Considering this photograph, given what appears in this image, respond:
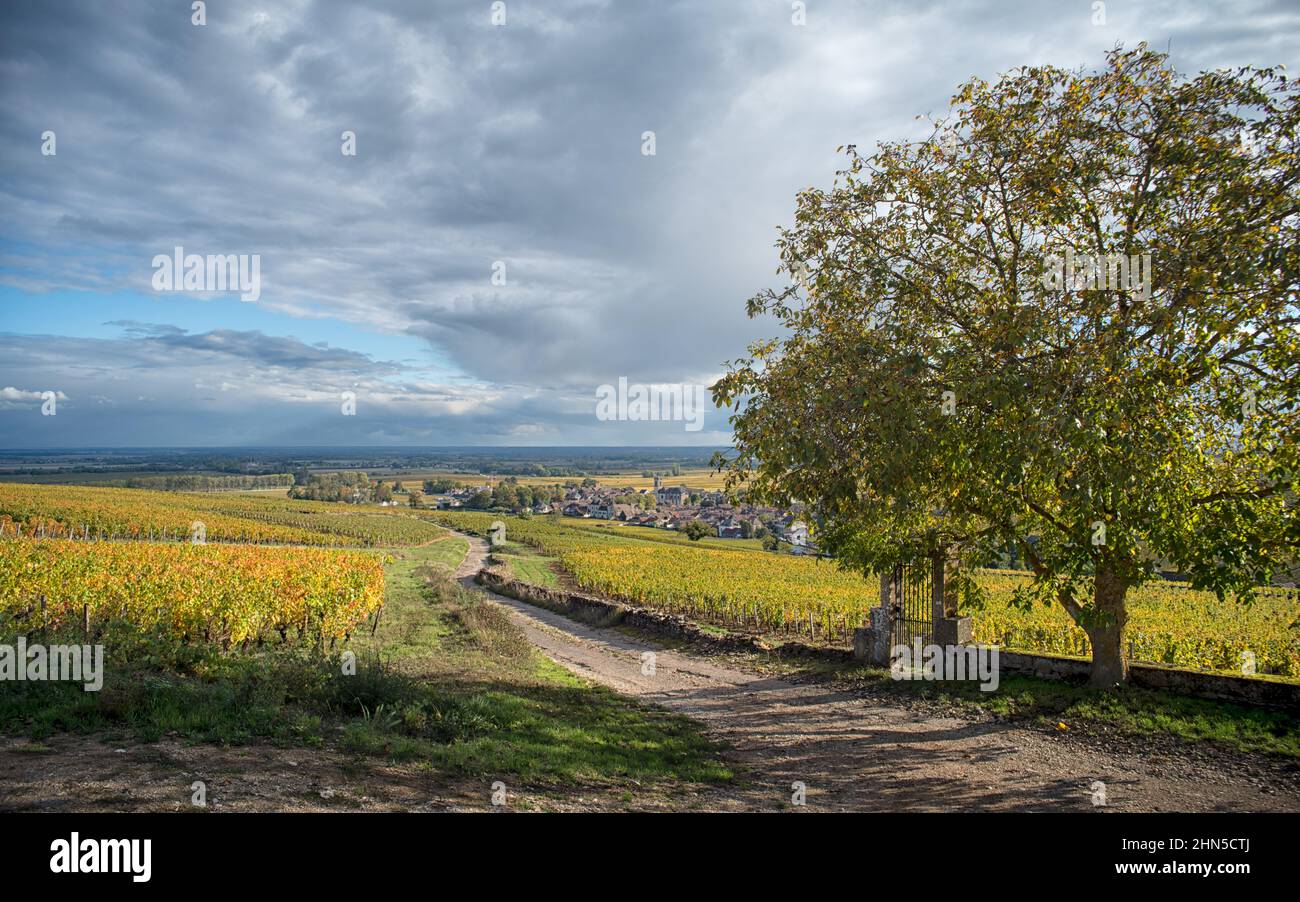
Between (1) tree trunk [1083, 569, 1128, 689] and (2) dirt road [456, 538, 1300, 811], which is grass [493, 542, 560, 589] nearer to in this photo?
(2) dirt road [456, 538, 1300, 811]

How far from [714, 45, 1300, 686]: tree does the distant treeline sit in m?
114

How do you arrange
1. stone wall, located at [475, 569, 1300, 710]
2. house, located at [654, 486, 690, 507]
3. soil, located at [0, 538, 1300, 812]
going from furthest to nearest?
house, located at [654, 486, 690, 507], stone wall, located at [475, 569, 1300, 710], soil, located at [0, 538, 1300, 812]

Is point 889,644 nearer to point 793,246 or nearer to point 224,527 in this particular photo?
point 793,246

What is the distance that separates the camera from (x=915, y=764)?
9.77 meters

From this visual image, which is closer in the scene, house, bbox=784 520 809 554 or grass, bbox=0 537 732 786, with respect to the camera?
grass, bbox=0 537 732 786

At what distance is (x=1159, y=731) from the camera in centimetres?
992

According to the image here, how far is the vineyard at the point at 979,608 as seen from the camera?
1562 cm

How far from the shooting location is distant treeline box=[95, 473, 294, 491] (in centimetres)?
10740

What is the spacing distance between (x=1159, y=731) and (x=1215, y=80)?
30.4 feet
